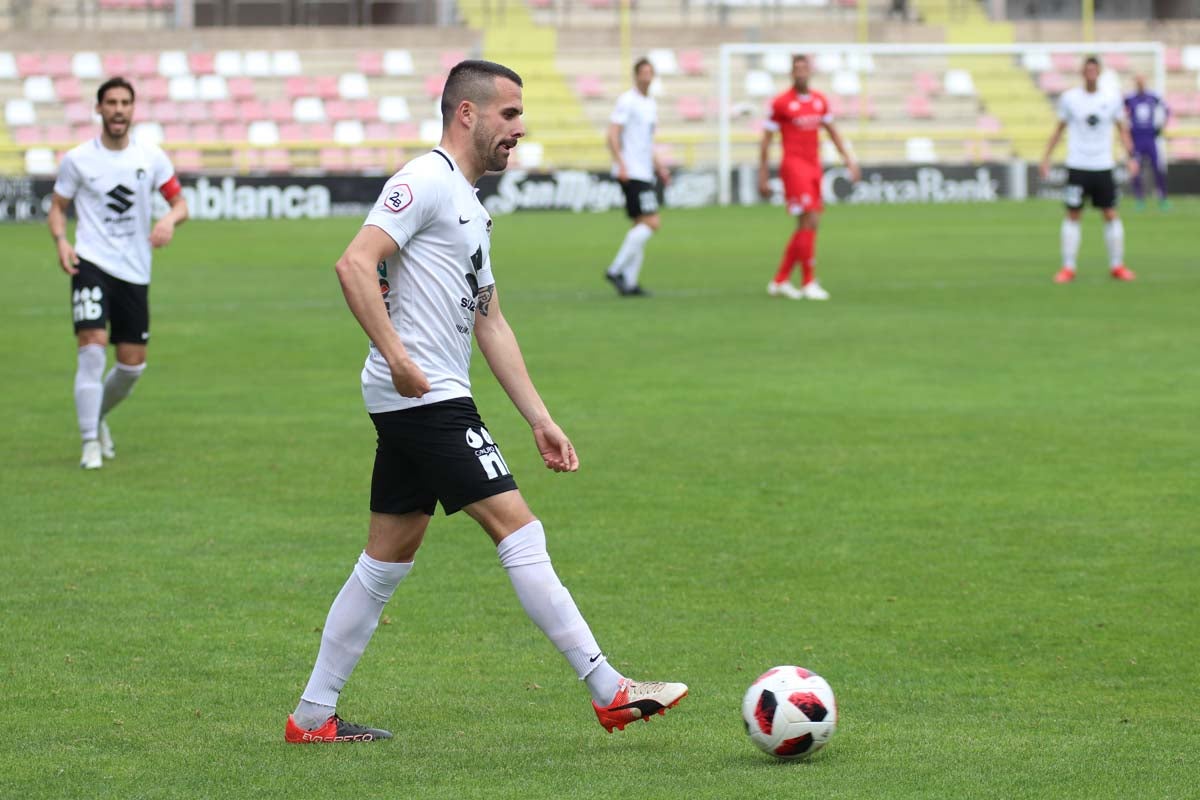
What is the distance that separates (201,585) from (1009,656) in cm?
321

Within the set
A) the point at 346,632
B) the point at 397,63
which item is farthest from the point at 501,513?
the point at 397,63

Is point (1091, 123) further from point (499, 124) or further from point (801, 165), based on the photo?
point (499, 124)

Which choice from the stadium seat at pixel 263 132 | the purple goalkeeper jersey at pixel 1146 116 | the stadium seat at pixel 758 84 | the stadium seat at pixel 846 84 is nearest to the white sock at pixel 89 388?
the purple goalkeeper jersey at pixel 1146 116

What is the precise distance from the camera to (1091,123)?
20.0 metres

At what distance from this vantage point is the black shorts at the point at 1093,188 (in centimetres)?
1997

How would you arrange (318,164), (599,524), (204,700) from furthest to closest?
(318,164), (599,524), (204,700)

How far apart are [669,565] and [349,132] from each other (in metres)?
34.5

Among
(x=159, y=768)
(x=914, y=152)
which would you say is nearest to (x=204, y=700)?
(x=159, y=768)

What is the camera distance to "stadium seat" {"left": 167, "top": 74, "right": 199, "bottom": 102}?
40.8 m

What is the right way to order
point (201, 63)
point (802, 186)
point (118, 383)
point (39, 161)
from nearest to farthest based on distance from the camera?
point (118, 383)
point (802, 186)
point (39, 161)
point (201, 63)

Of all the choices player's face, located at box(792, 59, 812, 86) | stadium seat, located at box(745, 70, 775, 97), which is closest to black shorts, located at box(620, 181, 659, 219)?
player's face, located at box(792, 59, 812, 86)

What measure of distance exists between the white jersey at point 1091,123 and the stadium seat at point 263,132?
2380cm

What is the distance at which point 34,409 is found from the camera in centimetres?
1249

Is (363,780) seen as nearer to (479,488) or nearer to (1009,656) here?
(479,488)
